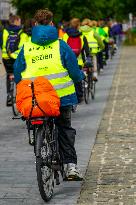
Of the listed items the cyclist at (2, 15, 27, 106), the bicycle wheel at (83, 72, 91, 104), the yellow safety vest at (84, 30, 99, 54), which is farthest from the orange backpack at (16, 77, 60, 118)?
the yellow safety vest at (84, 30, 99, 54)

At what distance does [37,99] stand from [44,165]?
60cm

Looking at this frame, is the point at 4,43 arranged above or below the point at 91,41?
above

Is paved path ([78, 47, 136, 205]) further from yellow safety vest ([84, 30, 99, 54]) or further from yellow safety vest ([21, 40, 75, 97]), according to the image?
yellow safety vest ([84, 30, 99, 54])

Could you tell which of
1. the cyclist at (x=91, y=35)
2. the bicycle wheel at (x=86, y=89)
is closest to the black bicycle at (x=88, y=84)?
the bicycle wheel at (x=86, y=89)

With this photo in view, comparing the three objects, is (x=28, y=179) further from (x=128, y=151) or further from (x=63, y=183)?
(x=128, y=151)

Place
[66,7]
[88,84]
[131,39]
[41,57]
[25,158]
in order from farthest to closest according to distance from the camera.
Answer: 1. [131,39]
2. [66,7]
3. [88,84]
4. [25,158]
5. [41,57]

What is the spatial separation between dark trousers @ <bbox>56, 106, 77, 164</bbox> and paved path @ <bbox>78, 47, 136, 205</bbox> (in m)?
0.35

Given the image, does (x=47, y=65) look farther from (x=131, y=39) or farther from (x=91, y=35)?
(x=131, y=39)

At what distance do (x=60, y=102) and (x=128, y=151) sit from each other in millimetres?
2741

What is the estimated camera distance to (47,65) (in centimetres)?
755

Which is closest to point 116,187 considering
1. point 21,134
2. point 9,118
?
point 21,134

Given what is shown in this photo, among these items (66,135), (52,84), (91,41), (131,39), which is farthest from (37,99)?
(131,39)

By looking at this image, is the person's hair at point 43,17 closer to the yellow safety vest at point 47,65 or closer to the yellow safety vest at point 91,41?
the yellow safety vest at point 47,65

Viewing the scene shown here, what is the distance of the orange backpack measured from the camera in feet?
23.6
